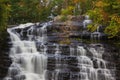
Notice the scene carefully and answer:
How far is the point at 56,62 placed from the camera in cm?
2547

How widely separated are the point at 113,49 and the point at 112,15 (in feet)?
9.08

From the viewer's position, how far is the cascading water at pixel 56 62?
24453mm

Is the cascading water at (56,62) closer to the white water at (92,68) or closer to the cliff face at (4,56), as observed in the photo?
the white water at (92,68)

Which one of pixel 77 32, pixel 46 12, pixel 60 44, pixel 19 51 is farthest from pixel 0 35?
pixel 46 12

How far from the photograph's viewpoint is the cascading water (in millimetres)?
24453

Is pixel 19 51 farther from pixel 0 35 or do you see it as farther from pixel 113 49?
pixel 113 49

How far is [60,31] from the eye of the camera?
31312 mm

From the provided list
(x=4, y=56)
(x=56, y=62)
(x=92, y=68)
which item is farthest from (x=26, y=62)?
(x=92, y=68)

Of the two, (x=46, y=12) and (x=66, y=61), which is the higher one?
(x=46, y=12)

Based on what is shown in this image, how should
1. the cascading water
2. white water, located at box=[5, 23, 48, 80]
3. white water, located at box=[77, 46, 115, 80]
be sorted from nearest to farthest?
1. white water, located at box=[5, 23, 48, 80]
2. the cascading water
3. white water, located at box=[77, 46, 115, 80]

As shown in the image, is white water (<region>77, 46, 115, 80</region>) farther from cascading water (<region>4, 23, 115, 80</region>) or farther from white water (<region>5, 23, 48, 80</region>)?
white water (<region>5, 23, 48, 80</region>)

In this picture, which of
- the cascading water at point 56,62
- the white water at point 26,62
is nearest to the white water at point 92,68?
the cascading water at point 56,62

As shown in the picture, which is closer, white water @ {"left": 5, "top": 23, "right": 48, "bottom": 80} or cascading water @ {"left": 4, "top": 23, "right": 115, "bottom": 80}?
white water @ {"left": 5, "top": 23, "right": 48, "bottom": 80}

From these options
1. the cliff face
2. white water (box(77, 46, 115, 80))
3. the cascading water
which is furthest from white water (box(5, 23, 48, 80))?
white water (box(77, 46, 115, 80))
